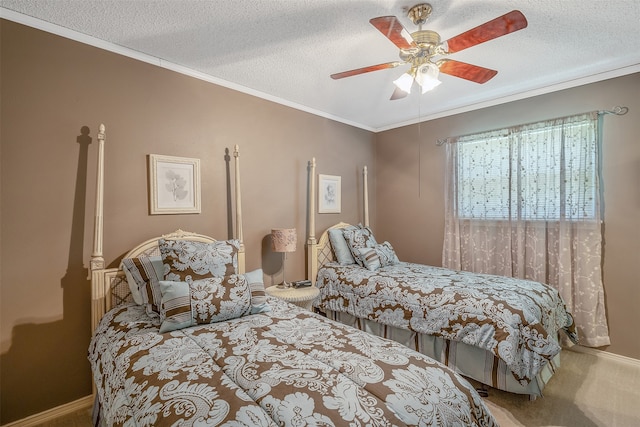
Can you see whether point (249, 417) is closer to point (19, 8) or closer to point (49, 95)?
point (49, 95)

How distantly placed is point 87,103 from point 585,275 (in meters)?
4.40

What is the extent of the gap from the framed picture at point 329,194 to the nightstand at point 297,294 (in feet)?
3.71

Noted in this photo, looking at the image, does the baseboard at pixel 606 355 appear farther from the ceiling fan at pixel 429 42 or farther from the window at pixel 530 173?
the ceiling fan at pixel 429 42

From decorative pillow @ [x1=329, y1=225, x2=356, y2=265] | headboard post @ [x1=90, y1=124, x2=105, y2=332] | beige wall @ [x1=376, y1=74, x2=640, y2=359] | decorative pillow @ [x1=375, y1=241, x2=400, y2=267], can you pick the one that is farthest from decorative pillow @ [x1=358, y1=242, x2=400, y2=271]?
headboard post @ [x1=90, y1=124, x2=105, y2=332]

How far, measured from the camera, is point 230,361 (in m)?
1.32

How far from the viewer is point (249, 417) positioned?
3.14 feet

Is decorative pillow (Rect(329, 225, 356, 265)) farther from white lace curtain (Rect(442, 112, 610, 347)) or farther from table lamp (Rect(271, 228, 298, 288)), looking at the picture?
white lace curtain (Rect(442, 112, 610, 347))

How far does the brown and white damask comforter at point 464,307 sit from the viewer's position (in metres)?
2.01

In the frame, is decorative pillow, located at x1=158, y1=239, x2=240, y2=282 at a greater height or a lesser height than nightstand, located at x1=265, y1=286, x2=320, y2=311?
greater

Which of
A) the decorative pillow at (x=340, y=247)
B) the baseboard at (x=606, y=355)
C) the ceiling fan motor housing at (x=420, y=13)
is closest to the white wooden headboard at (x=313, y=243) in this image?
the decorative pillow at (x=340, y=247)

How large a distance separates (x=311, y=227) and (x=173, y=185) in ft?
5.06

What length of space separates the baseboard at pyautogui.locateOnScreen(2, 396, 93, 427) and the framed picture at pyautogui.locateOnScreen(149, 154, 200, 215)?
139 cm

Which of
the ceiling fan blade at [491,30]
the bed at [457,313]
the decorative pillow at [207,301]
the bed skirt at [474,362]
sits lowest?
the bed skirt at [474,362]

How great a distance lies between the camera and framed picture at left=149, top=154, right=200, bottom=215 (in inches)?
96.7
